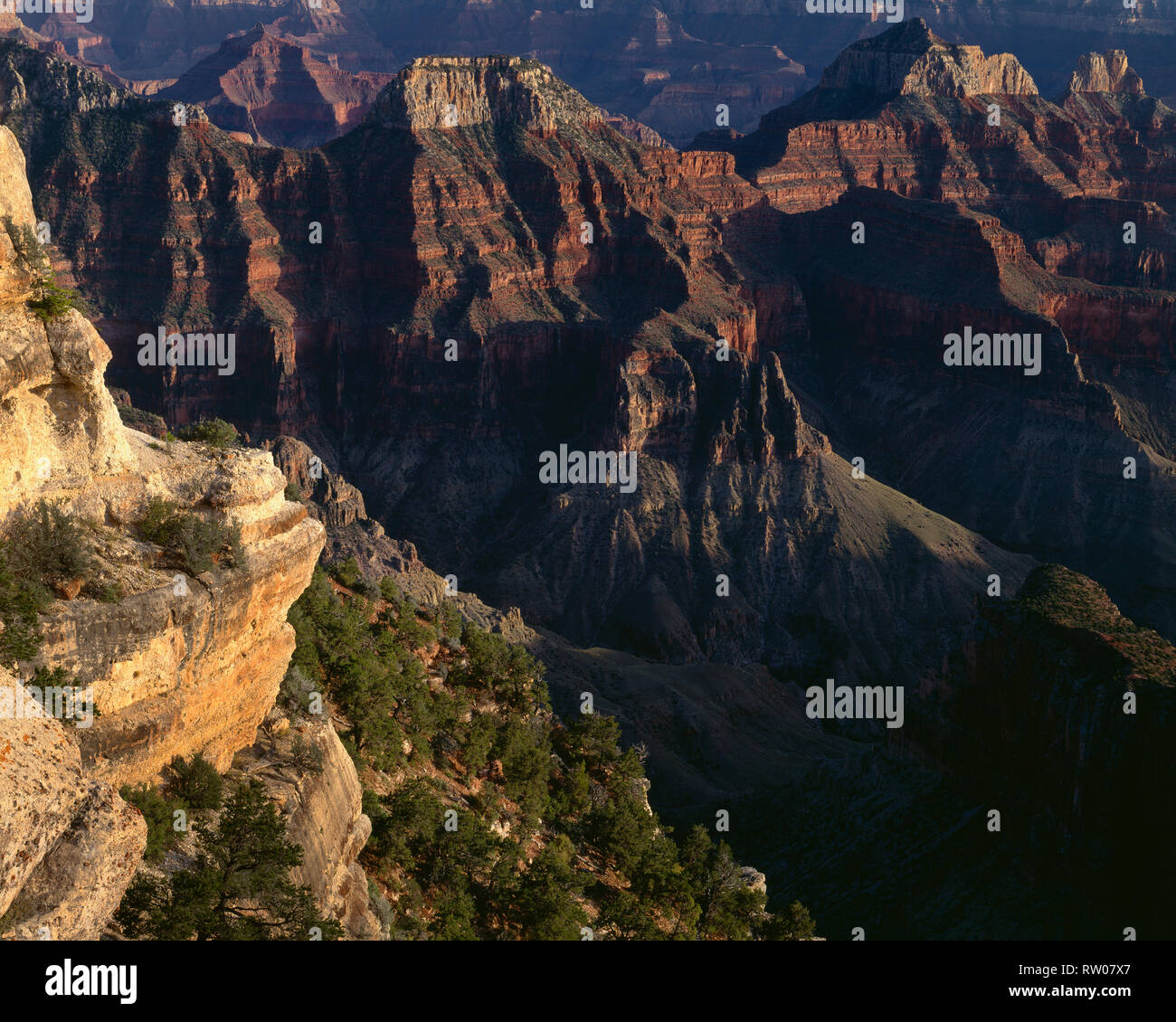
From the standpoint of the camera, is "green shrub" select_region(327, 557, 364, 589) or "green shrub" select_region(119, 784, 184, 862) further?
"green shrub" select_region(327, 557, 364, 589)

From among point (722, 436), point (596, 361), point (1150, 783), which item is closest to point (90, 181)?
point (596, 361)

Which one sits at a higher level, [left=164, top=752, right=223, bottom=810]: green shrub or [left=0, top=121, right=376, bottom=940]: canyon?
[left=0, top=121, right=376, bottom=940]: canyon

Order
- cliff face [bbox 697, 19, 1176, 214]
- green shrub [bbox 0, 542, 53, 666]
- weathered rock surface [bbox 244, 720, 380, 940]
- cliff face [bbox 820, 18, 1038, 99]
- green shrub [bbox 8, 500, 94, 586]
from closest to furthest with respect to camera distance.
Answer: green shrub [bbox 0, 542, 53, 666] → green shrub [bbox 8, 500, 94, 586] → weathered rock surface [bbox 244, 720, 380, 940] → cliff face [bbox 697, 19, 1176, 214] → cliff face [bbox 820, 18, 1038, 99]

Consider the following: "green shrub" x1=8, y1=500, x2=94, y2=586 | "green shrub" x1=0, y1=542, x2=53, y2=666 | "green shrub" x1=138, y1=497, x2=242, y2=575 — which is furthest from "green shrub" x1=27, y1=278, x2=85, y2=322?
"green shrub" x1=0, y1=542, x2=53, y2=666

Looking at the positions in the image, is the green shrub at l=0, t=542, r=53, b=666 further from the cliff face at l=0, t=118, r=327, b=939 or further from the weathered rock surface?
the weathered rock surface

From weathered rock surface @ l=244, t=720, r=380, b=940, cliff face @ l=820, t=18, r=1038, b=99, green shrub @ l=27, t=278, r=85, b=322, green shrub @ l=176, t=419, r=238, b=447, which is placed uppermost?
cliff face @ l=820, t=18, r=1038, b=99

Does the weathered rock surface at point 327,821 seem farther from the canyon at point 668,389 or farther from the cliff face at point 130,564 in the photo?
the canyon at point 668,389

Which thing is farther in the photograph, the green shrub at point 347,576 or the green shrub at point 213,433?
the green shrub at point 347,576

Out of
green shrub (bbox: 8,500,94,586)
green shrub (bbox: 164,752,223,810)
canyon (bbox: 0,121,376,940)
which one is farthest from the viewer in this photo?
green shrub (bbox: 164,752,223,810)

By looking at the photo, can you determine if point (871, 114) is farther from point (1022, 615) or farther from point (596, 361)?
point (1022, 615)

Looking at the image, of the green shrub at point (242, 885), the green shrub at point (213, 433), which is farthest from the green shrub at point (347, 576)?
the green shrub at point (242, 885)
